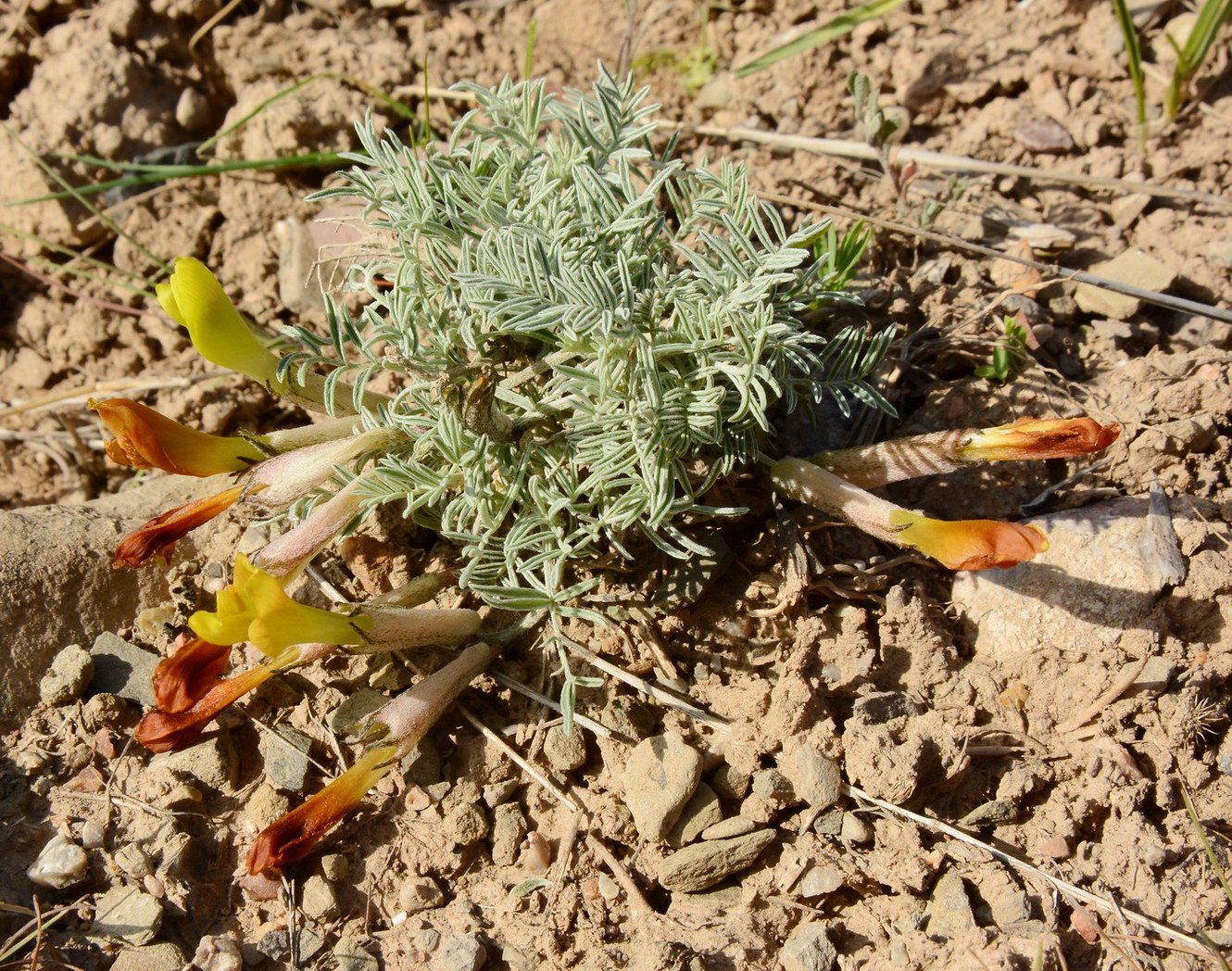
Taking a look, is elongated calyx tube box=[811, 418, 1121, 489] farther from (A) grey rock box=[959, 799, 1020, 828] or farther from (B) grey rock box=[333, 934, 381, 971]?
(B) grey rock box=[333, 934, 381, 971]

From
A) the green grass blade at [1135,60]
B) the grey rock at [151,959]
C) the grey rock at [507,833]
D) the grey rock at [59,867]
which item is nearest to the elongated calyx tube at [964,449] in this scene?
the grey rock at [507,833]

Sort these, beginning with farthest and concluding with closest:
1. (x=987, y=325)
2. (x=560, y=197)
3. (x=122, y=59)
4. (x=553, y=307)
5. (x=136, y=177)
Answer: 1. (x=122, y=59)
2. (x=136, y=177)
3. (x=987, y=325)
4. (x=560, y=197)
5. (x=553, y=307)

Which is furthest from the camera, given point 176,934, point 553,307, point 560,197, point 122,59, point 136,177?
point 122,59

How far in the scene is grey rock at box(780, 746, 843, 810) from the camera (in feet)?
8.09

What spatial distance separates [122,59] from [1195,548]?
423 centimetres

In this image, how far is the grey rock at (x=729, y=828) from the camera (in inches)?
98.1

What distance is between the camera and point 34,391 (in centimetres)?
395

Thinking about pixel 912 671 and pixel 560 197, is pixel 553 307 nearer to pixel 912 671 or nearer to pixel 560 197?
pixel 560 197

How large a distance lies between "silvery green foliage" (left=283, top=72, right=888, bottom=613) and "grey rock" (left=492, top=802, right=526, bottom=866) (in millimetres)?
580

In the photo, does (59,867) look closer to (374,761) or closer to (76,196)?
(374,761)

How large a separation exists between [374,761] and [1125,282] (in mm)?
2759

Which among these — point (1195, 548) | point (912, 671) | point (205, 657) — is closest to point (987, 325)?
point (1195, 548)

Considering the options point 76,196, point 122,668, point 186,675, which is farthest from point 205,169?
point 186,675

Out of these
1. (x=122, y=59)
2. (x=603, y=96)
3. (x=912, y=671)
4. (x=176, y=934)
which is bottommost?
(x=912, y=671)
